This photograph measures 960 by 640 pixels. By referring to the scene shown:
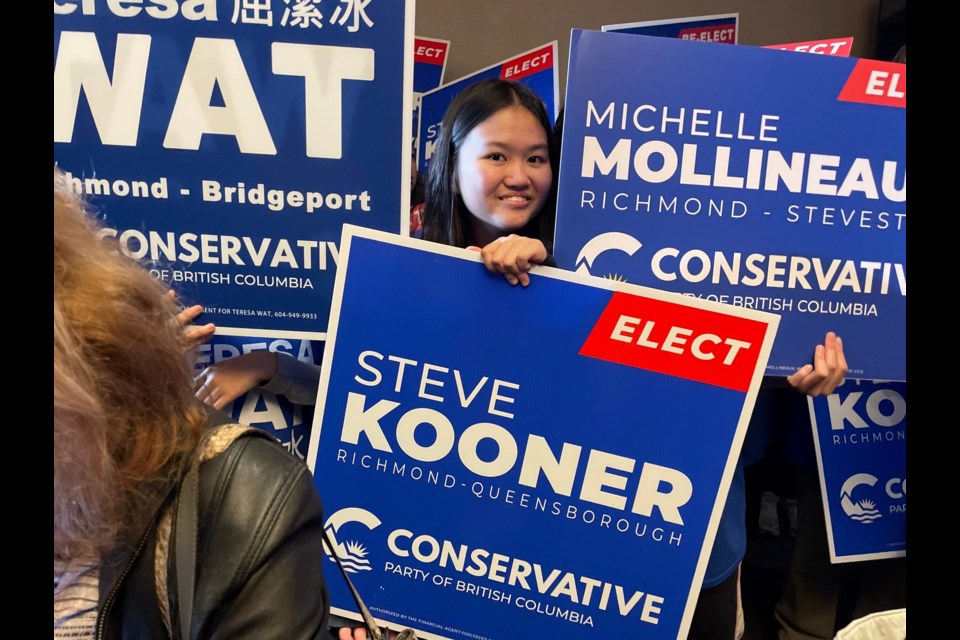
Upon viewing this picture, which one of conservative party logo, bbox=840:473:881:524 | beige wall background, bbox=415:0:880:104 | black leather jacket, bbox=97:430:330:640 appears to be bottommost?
conservative party logo, bbox=840:473:881:524

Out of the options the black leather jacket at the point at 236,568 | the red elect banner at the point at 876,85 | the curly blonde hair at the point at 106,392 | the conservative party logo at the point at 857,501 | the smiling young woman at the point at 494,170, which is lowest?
the conservative party logo at the point at 857,501

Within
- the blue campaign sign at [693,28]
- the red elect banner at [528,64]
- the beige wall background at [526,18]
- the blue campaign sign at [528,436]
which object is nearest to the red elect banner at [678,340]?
the blue campaign sign at [528,436]

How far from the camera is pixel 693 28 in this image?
228 centimetres

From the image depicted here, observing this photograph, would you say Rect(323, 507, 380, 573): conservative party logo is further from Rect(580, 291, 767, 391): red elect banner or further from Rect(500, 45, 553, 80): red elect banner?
Rect(500, 45, 553, 80): red elect banner

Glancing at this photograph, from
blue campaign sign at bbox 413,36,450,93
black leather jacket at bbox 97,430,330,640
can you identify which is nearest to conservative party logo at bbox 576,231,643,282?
black leather jacket at bbox 97,430,330,640

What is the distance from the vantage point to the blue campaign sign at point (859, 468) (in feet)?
5.20

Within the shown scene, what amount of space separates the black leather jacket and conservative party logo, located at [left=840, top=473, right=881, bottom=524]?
4.58ft

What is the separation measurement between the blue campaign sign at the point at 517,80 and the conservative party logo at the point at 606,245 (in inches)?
31.6

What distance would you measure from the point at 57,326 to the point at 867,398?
162cm

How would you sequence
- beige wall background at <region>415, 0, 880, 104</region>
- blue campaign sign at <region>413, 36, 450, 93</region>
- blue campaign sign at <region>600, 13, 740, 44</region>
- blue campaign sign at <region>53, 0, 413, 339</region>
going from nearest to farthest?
blue campaign sign at <region>53, 0, 413, 339</region>, blue campaign sign at <region>600, 13, 740, 44</region>, blue campaign sign at <region>413, 36, 450, 93</region>, beige wall background at <region>415, 0, 880, 104</region>

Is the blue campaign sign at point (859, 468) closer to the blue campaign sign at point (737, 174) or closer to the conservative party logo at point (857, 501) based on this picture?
the conservative party logo at point (857, 501)

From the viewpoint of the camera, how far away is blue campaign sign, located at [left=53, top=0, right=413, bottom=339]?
108 centimetres

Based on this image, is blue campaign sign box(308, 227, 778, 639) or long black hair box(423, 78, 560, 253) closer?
blue campaign sign box(308, 227, 778, 639)

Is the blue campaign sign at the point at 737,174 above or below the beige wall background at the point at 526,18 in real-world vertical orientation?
below
